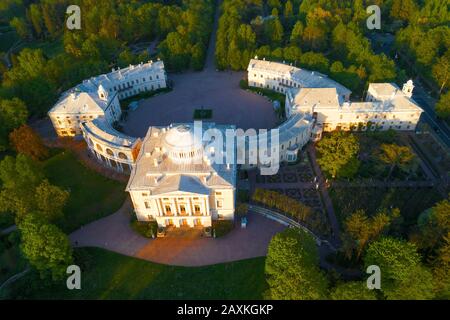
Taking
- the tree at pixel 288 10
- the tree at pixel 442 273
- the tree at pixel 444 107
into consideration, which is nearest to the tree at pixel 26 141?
the tree at pixel 442 273

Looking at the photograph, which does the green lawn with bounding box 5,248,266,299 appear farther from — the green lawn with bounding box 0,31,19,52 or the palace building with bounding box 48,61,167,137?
the green lawn with bounding box 0,31,19,52

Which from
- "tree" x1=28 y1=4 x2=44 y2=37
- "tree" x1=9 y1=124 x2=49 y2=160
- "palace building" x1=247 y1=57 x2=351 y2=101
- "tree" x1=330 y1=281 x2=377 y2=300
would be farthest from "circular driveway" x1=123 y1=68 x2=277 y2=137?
"tree" x1=28 y1=4 x2=44 y2=37

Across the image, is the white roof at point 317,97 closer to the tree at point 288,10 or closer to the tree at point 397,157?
the tree at point 397,157

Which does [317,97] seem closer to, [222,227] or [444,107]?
[444,107]

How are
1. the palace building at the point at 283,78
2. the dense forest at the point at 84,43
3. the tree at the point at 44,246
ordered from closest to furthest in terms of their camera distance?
the tree at the point at 44,246 → the dense forest at the point at 84,43 → the palace building at the point at 283,78

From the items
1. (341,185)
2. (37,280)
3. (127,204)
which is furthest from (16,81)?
(341,185)

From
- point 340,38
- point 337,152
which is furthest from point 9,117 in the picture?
point 340,38

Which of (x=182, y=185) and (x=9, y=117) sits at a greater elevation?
(x=9, y=117)
